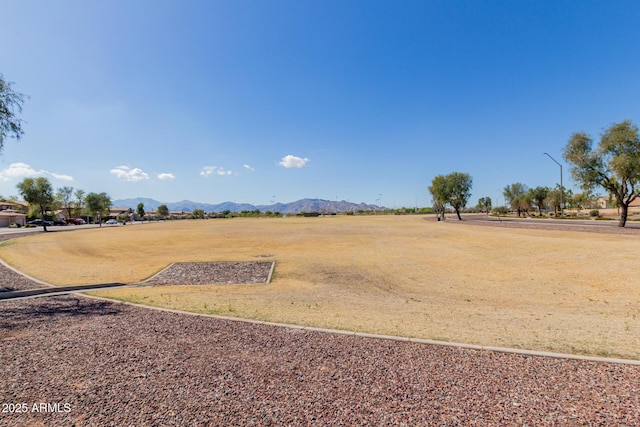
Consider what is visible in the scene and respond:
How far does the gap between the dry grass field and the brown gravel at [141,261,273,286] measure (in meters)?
1.23

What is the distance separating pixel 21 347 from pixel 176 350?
11.9ft

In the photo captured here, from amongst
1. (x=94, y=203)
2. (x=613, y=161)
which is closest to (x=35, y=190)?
(x=94, y=203)

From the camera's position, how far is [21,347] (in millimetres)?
5969

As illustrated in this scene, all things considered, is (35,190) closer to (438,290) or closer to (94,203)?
(94,203)

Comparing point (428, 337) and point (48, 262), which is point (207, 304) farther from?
point (48, 262)

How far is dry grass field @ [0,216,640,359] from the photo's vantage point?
7.29 meters

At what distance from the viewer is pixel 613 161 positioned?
30.1 m

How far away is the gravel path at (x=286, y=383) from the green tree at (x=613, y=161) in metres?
39.0

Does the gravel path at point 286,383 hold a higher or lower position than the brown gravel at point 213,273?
higher

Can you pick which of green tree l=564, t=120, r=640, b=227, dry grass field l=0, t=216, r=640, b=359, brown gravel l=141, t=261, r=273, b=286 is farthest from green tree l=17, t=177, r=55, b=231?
green tree l=564, t=120, r=640, b=227

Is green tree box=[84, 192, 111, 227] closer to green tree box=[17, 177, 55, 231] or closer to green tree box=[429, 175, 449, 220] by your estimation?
green tree box=[17, 177, 55, 231]

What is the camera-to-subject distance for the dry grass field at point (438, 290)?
7.29m

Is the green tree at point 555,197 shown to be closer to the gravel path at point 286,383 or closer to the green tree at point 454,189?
the green tree at point 454,189

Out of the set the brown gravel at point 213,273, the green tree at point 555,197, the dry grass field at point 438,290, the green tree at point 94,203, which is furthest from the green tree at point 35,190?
the green tree at point 555,197
